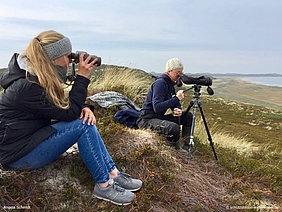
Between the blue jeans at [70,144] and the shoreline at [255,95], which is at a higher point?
the blue jeans at [70,144]

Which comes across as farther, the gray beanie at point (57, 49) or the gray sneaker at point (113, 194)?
the gray sneaker at point (113, 194)

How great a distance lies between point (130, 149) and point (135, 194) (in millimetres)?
884

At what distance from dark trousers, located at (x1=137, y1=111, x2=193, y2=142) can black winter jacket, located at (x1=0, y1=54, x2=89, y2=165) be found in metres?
2.06

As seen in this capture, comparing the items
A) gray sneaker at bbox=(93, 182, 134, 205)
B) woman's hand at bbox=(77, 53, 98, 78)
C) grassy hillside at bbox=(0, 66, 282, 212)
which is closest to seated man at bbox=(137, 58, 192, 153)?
grassy hillside at bbox=(0, 66, 282, 212)

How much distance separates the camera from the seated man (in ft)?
16.3

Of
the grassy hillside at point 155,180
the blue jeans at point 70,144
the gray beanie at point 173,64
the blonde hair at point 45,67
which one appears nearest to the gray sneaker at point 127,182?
the grassy hillside at point 155,180

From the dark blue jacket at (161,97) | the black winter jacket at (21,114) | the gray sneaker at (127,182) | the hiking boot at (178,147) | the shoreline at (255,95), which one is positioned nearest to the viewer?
the black winter jacket at (21,114)

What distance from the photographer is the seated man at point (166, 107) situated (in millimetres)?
4961

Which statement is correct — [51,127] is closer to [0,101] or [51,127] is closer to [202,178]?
[0,101]

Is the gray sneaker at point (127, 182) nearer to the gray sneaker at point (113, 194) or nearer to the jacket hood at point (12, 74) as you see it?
the gray sneaker at point (113, 194)

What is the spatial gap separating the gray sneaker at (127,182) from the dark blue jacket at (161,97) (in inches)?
60.3

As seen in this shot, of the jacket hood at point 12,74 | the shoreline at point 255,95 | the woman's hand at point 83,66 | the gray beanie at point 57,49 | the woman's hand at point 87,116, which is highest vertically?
the gray beanie at point 57,49

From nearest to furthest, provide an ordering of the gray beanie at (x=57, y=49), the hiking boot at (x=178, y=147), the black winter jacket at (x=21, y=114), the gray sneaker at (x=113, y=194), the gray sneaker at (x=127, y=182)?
1. the black winter jacket at (x=21, y=114)
2. the gray beanie at (x=57, y=49)
3. the gray sneaker at (x=113, y=194)
4. the gray sneaker at (x=127, y=182)
5. the hiking boot at (x=178, y=147)

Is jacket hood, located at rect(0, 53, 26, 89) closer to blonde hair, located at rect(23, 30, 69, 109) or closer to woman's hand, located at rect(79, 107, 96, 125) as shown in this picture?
blonde hair, located at rect(23, 30, 69, 109)
